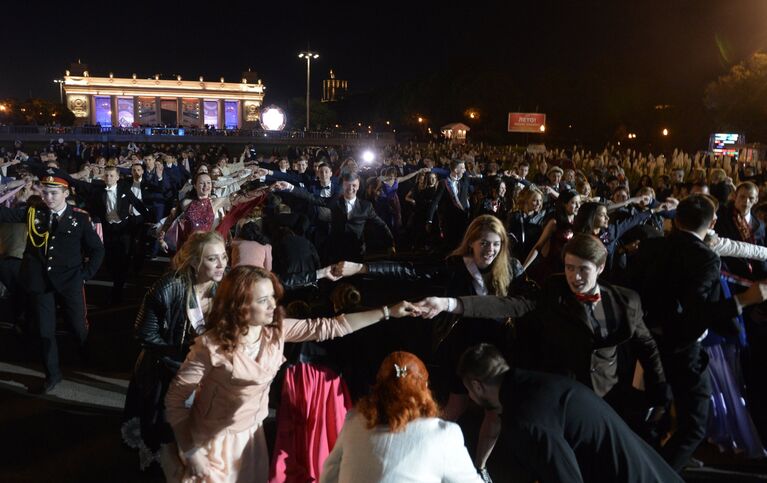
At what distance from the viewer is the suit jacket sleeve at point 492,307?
3.77m

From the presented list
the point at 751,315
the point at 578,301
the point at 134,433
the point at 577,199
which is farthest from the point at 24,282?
the point at 751,315

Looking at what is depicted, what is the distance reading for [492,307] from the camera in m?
3.79

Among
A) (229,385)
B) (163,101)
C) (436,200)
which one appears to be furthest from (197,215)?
(163,101)

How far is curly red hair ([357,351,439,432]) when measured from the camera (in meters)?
2.31

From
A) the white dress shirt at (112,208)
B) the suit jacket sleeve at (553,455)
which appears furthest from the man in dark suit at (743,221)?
the white dress shirt at (112,208)

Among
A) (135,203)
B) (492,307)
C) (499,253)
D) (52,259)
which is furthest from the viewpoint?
(135,203)

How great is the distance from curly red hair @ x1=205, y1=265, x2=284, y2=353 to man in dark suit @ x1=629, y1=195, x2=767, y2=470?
7.89ft

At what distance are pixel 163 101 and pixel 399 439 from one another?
133712mm

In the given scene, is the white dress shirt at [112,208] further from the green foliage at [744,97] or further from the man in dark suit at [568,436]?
the green foliage at [744,97]

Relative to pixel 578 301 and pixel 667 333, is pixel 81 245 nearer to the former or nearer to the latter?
pixel 578 301

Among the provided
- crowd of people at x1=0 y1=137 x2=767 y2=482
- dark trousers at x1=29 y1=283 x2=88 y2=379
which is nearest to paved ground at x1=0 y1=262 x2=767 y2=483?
crowd of people at x1=0 y1=137 x2=767 y2=482

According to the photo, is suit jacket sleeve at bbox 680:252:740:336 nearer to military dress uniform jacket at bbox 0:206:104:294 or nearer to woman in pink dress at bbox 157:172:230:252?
woman in pink dress at bbox 157:172:230:252

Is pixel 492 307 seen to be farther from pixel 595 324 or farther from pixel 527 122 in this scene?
pixel 527 122

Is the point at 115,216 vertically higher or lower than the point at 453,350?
higher
